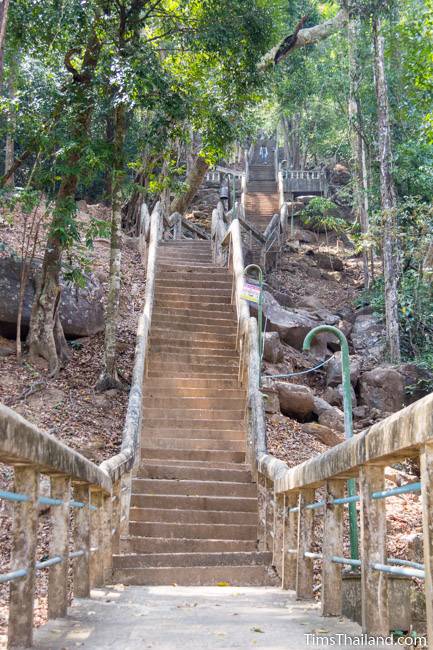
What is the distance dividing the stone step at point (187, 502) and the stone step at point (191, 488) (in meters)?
0.20

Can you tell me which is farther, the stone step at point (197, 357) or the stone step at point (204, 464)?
the stone step at point (197, 357)

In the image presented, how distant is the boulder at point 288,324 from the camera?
15562mm

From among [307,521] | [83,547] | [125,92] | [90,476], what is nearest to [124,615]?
[83,547]

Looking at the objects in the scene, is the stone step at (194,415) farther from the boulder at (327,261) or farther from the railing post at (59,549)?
the boulder at (327,261)

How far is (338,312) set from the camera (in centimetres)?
1869

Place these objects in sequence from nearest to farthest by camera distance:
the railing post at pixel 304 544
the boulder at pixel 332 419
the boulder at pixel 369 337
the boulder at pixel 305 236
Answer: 1. the railing post at pixel 304 544
2. the boulder at pixel 332 419
3. the boulder at pixel 369 337
4. the boulder at pixel 305 236

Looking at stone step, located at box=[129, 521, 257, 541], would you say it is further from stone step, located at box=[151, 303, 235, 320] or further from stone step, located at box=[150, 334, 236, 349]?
stone step, located at box=[151, 303, 235, 320]

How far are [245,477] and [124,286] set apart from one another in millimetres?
7540

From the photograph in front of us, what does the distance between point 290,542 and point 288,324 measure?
1054cm

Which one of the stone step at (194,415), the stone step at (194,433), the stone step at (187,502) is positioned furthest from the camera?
the stone step at (194,415)

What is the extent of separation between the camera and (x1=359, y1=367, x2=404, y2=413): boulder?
13820 millimetres

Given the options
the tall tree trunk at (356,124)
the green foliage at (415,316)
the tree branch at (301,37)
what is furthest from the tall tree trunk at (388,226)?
the tall tree trunk at (356,124)

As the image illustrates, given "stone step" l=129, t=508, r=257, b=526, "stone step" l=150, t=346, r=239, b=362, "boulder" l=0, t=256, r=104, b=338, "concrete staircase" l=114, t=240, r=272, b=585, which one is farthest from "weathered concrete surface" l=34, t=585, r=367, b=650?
"boulder" l=0, t=256, r=104, b=338

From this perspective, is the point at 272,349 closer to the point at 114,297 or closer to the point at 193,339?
the point at 193,339
